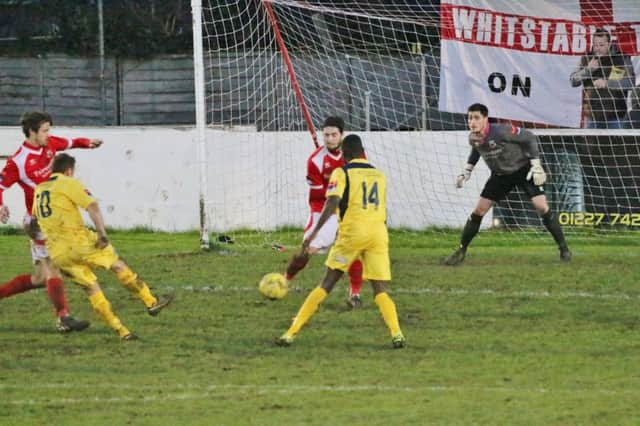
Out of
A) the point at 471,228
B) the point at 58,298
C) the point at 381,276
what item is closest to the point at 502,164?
the point at 471,228

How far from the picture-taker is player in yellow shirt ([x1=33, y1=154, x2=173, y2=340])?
11.8 meters

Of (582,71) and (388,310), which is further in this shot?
(582,71)

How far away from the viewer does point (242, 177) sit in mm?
21281

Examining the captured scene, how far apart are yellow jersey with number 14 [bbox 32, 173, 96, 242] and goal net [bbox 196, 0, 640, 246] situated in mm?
8064

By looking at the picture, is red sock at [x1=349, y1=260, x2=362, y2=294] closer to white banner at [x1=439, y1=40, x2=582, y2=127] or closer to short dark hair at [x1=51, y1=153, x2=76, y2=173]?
short dark hair at [x1=51, y1=153, x2=76, y2=173]

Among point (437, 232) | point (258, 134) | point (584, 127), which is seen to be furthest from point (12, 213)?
point (584, 127)

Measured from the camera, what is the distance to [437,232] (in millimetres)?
20672

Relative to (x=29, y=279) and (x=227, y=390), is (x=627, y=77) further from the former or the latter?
(x=227, y=390)

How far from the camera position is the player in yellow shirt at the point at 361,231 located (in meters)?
11.5

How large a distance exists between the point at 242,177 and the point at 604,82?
5.51 m

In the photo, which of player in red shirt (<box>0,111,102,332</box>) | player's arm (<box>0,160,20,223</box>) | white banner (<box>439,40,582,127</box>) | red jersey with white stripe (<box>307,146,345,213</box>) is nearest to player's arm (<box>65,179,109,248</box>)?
player in red shirt (<box>0,111,102,332</box>)

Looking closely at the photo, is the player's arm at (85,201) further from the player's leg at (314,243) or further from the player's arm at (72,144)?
the player's leg at (314,243)

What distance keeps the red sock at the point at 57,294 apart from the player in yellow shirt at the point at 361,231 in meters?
2.36

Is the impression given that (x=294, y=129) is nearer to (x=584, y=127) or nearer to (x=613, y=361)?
(x=584, y=127)
